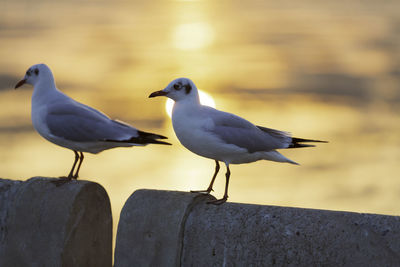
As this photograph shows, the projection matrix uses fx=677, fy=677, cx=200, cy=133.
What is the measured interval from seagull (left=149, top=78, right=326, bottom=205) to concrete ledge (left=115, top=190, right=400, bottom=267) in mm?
997

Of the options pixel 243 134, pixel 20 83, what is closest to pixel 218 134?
pixel 243 134

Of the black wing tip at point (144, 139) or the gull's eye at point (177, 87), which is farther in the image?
the gull's eye at point (177, 87)

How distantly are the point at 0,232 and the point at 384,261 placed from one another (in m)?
5.39

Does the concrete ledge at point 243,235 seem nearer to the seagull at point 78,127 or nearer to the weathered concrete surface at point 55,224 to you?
the weathered concrete surface at point 55,224

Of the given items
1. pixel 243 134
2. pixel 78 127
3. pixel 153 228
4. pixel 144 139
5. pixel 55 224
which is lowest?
pixel 55 224

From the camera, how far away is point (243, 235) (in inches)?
309

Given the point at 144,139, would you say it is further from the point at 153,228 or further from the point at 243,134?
the point at 153,228


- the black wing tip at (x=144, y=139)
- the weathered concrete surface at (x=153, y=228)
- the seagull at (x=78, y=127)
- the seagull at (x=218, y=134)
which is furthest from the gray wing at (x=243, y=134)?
the weathered concrete surface at (x=153, y=228)

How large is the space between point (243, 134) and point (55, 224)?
2891 millimetres

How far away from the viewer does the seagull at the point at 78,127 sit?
10078 millimetres

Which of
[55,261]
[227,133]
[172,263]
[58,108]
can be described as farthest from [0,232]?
[227,133]

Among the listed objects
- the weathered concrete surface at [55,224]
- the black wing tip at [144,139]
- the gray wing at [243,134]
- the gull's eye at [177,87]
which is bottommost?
the weathered concrete surface at [55,224]

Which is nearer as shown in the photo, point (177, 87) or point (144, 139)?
point (144, 139)

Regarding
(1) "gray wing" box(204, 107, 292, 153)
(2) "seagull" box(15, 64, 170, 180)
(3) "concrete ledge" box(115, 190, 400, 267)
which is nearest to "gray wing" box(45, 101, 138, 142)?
(2) "seagull" box(15, 64, 170, 180)
